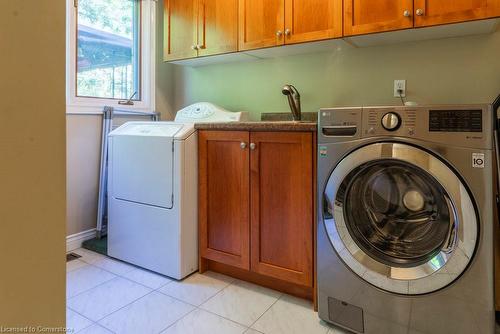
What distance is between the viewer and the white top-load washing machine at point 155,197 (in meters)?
2.01

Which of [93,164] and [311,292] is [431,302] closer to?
[311,292]

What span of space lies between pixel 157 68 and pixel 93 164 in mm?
1009

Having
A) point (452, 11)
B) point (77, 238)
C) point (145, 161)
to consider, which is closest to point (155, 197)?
point (145, 161)

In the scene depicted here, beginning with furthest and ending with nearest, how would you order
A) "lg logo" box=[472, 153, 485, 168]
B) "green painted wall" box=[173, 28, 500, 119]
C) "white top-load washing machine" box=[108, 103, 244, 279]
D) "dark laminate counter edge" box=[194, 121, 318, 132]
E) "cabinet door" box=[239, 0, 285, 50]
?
"cabinet door" box=[239, 0, 285, 50]
"white top-load washing machine" box=[108, 103, 244, 279]
"green painted wall" box=[173, 28, 500, 119]
"dark laminate counter edge" box=[194, 121, 318, 132]
"lg logo" box=[472, 153, 485, 168]

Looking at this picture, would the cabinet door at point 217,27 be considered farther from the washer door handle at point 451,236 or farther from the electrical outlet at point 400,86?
the washer door handle at point 451,236

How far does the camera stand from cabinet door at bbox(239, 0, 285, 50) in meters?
2.11

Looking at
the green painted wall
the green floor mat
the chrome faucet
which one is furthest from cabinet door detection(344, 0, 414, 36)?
the green floor mat

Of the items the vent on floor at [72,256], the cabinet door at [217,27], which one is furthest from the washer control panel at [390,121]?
the vent on floor at [72,256]

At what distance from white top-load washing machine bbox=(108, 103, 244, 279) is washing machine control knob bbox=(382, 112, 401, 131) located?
113cm

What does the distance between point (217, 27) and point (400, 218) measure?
175cm

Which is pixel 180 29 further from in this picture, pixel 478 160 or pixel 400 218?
pixel 478 160

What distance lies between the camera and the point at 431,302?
52.2 inches

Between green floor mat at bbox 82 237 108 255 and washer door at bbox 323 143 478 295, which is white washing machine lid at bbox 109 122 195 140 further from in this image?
washer door at bbox 323 143 478 295

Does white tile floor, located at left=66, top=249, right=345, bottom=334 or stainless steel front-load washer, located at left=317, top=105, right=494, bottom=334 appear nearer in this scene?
stainless steel front-load washer, located at left=317, top=105, right=494, bottom=334
